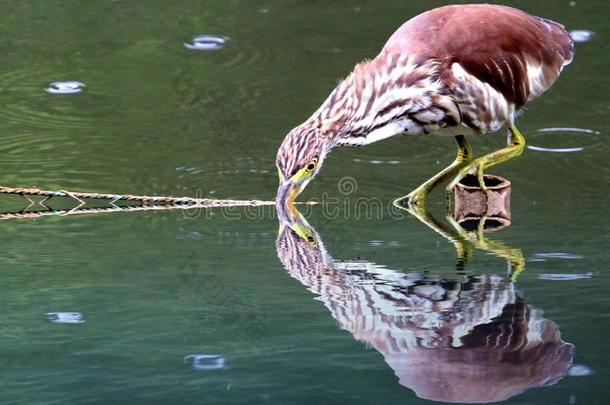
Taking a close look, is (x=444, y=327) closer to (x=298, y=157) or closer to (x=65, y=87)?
(x=298, y=157)

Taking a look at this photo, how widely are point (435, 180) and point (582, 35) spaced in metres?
2.79

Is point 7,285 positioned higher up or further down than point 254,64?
further down

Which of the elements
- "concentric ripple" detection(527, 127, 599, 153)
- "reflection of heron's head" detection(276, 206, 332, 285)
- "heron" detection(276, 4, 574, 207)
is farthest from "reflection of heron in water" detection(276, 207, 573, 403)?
"concentric ripple" detection(527, 127, 599, 153)

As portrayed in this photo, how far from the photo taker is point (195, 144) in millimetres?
6895

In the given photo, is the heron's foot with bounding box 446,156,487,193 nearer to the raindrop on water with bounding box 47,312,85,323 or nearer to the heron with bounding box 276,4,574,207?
the heron with bounding box 276,4,574,207

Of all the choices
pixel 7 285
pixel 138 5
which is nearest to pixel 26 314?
pixel 7 285

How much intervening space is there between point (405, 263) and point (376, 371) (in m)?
1.23

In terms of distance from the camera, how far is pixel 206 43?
8312 mm

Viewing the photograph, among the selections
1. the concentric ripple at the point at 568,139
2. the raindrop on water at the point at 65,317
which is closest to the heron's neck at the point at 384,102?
the concentric ripple at the point at 568,139

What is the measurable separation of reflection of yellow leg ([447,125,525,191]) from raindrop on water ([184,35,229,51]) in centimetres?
279

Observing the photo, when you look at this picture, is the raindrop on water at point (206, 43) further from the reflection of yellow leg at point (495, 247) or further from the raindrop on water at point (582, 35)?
the reflection of yellow leg at point (495, 247)

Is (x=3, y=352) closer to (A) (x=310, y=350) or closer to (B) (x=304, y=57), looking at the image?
(A) (x=310, y=350)

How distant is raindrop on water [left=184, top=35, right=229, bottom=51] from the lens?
8242 mm

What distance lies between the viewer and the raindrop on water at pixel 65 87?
25.3 ft
